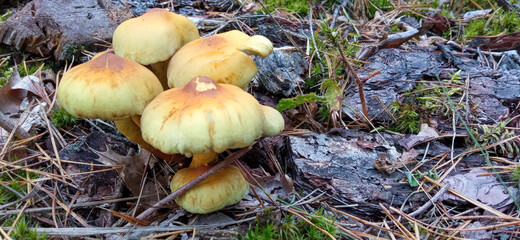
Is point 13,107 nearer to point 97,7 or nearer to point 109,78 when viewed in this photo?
point 97,7

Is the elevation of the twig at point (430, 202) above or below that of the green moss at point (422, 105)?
below

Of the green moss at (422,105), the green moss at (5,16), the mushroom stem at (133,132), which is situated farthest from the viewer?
the green moss at (5,16)

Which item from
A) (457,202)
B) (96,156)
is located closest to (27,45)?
(96,156)

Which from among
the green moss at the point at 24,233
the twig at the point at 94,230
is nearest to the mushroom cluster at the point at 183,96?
the twig at the point at 94,230

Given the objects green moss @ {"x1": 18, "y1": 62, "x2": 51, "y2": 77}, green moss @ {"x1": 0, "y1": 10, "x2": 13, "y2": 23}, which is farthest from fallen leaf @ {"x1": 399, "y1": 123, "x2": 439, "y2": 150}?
green moss @ {"x1": 0, "y1": 10, "x2": 13, "y2": 23}

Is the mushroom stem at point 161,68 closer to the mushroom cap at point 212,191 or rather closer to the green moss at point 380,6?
the mushroom cap at point 212,191

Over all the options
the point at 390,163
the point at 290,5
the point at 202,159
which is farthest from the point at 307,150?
the point at 290,5

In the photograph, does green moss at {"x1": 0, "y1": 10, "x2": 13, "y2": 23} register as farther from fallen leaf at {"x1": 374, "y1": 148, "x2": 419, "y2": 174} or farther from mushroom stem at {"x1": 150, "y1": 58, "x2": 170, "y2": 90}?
fallen leaf at {"x1": 374, "y1": 148, "x2": 419, "y2": 174}

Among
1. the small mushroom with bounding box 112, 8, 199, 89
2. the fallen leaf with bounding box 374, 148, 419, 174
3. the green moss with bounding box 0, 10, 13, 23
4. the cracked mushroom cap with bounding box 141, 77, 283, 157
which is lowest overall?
the fallen leaf with bounding box 374, 148, 419, 174
